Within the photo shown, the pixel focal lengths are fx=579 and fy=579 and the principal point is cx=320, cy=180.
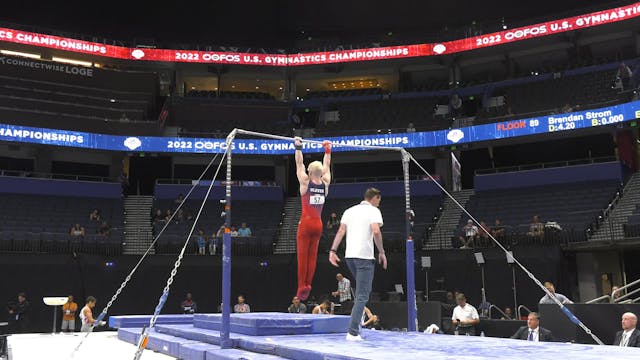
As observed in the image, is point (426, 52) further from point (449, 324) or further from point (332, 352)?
point (332, 352)

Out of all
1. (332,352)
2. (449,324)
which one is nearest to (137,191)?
(449,324)

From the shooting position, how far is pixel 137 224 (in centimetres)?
2842

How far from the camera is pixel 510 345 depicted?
750 centimetres

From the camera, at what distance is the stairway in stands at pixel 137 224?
25219 millimetres

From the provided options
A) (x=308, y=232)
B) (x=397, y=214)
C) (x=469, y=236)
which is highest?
(x=397, y=214)

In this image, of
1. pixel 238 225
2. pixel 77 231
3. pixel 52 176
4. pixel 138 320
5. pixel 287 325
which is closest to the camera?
pixel 287 325

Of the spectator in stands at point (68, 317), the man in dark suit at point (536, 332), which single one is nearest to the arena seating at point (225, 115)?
the spectator in stands at point (68, 317)

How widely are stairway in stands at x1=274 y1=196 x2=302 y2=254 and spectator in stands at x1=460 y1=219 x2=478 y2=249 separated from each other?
736 centimetres

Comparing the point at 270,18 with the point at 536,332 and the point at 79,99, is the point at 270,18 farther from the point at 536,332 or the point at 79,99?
the point at 536,332

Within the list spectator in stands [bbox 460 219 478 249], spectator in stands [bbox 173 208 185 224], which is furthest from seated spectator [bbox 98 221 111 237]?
spectator in stands [bbox 460 219 478 249]

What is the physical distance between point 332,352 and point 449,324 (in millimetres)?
8420

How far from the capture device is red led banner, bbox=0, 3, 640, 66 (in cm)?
2944

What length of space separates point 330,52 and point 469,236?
50.6 ft

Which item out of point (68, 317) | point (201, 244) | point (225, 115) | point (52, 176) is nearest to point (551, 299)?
point (201, 244)
